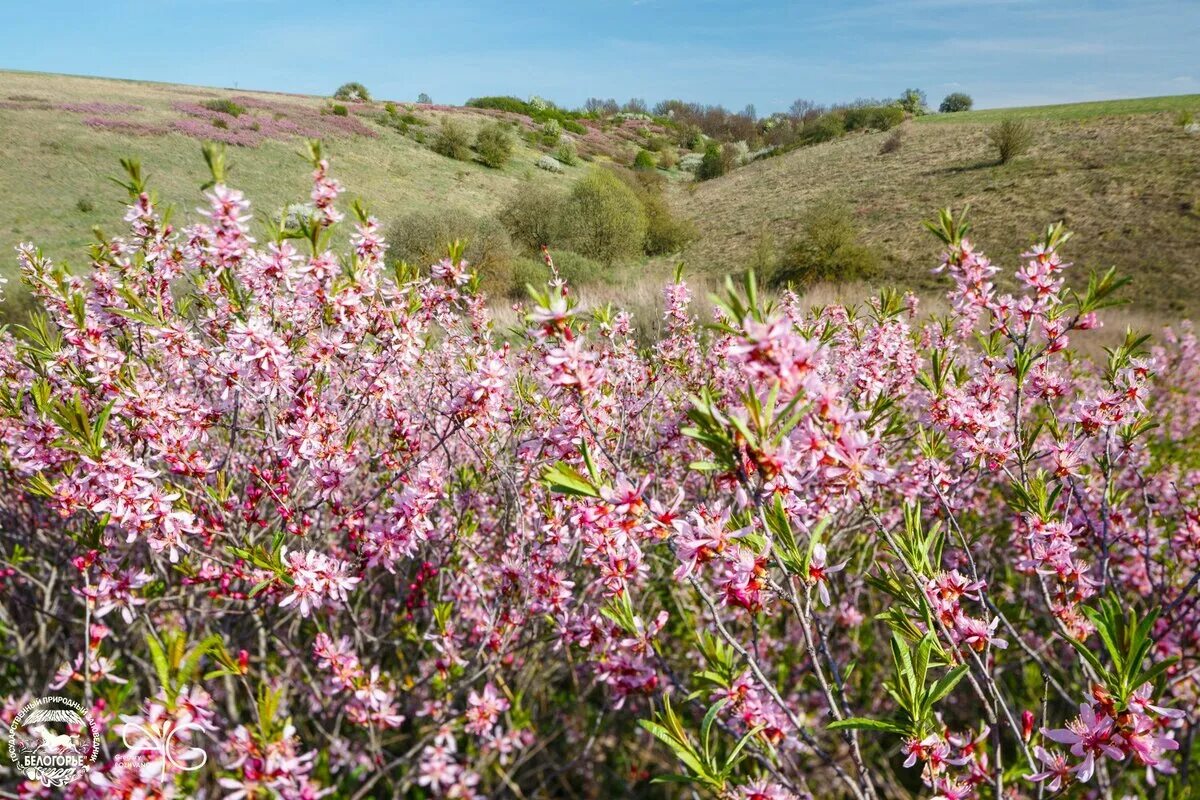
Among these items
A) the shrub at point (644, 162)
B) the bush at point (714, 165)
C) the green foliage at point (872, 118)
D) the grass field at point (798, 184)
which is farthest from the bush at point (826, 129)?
the shrub at point (644, 162)

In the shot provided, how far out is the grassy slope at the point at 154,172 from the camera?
22938 millimetres

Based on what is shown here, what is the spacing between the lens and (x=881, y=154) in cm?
4047

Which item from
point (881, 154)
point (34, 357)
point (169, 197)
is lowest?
point (34, 357)

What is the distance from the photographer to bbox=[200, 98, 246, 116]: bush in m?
38.0

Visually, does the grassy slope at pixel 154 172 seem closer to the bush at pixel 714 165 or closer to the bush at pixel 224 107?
the bush at pixel 224 107

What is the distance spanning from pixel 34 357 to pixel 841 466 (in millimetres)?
4069

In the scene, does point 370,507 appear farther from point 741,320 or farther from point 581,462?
point 741,320

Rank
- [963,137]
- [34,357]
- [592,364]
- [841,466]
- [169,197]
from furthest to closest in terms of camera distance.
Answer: [963,137] → [169,197] → [34,357] → [592,364] → [841,466]

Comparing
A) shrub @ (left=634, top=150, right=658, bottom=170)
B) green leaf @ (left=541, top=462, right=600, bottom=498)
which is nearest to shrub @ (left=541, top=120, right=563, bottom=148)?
shrub @ (left=634, top=150, right=658, bottom=170)

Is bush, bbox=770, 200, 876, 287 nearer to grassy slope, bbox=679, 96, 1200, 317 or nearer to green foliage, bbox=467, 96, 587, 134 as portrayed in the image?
grassy slope, bbox=679, 96, 1200, 317

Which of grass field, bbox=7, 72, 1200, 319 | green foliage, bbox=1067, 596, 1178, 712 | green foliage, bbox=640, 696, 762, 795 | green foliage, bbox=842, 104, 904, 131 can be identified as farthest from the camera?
green foliage, bbox=842, 104, 904, 131

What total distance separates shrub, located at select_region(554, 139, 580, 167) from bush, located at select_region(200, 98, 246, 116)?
22.5m

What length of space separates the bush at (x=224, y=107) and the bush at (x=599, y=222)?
88.1ft

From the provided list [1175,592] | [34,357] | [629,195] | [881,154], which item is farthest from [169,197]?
[881,154]
